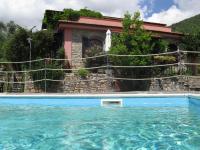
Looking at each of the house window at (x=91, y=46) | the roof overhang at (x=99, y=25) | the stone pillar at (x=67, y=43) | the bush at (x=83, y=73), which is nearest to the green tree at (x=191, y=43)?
the roof overhang at (x=99, y=25)

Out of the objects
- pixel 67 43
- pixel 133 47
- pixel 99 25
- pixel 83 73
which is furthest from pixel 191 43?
pixel 83 73

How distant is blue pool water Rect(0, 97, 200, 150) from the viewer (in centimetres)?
465

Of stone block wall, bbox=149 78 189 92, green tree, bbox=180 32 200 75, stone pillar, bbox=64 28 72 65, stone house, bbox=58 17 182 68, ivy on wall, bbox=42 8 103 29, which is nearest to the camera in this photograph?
stone block wall, bbox=149 78 189 92

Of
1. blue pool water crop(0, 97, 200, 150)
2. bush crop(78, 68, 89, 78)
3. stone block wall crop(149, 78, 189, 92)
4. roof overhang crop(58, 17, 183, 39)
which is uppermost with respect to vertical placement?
roof overhang crop(58, 17, 183, 39)

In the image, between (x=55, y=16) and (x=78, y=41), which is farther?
(x=55, y=16)

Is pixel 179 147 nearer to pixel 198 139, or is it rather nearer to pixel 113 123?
pixel 198 139

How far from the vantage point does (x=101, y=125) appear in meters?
6.45

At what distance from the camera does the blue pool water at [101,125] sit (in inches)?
183

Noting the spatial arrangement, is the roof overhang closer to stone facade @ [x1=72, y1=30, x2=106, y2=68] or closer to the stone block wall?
stone facade @ [x1=72, y1=30, x2=106, y2=68]

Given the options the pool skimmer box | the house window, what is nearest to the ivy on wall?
the house window

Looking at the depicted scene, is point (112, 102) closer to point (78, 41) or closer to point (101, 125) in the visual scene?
point (101, 125)

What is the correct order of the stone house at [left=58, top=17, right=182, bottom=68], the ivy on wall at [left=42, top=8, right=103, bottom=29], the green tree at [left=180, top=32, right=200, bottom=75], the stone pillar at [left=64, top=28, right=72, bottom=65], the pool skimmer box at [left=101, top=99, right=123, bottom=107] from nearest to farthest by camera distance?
the pool skimmer box at [left=101, top=99, right=123, bottom=107] → the stone house at [left=58, top=17, right=182, bottom=68] → the stone pillar at [left=64, top=28, right=72, bottom=65] → the green tree at [left=180, top=32, right=200, bottom=75] → the ivy on wall at [left=42, top=8, right=103, bottom=29]

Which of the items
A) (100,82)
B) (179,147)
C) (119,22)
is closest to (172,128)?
(179,147)

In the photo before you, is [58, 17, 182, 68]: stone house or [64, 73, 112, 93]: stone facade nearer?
[64, 73, 112, 93]: stone facade
